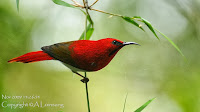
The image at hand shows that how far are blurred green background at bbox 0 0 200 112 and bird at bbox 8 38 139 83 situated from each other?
2.01 meters

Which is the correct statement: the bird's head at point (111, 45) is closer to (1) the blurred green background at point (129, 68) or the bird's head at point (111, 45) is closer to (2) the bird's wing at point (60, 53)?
(2) the bird's wing at point (60, 53)

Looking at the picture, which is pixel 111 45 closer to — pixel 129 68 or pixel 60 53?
pixel 60 53

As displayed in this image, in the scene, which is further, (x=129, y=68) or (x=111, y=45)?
(x=129, y=68)

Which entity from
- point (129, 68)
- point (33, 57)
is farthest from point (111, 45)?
point (129, 68)

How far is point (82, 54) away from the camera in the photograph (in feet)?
3.48

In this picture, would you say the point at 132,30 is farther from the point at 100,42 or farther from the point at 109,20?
the point at 100,42

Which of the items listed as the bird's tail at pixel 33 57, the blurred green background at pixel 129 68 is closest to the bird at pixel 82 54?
the bird's tail at pixel 33 57

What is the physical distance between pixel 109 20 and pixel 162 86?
1.49m

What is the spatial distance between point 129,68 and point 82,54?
3422 millimetres

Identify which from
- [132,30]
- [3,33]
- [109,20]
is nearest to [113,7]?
[109,20]

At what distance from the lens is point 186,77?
370 centimetres

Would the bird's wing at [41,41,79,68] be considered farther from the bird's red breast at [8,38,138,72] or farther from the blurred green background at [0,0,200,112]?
the blurred green background at [0,0,200,112]

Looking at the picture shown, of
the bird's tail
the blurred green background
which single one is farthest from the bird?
the blurred green background

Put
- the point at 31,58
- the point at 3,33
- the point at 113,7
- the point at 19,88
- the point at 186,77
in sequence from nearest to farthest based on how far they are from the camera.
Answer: the point at 31,58 < the point at 3,33 < the point at 19,88 < the point at 186,77 < the point at 113,7
